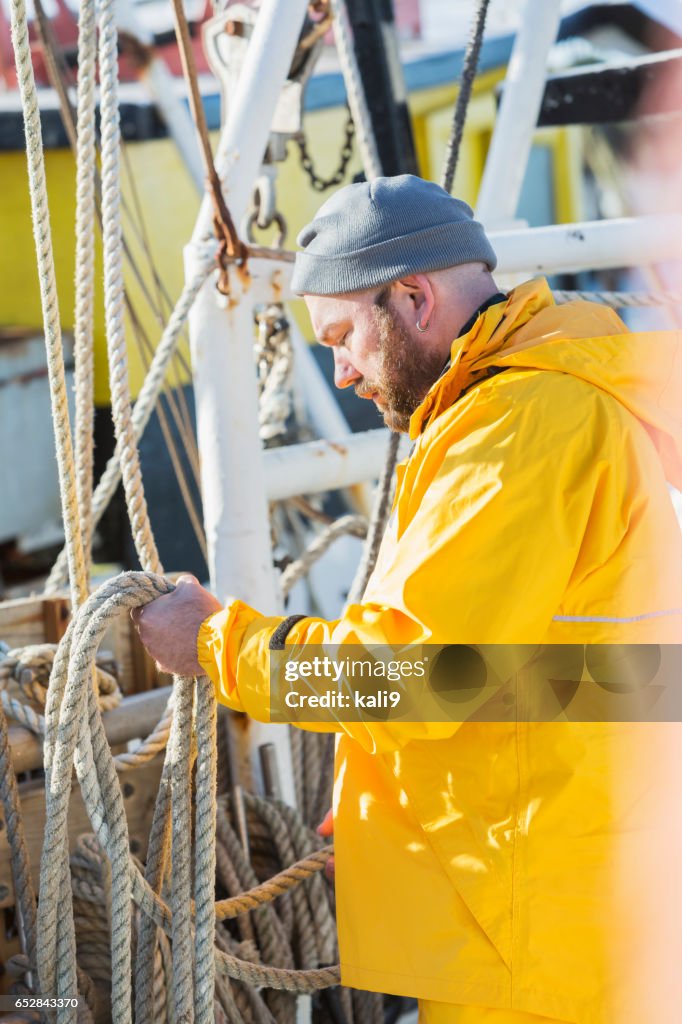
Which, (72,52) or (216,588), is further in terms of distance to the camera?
(72,52)

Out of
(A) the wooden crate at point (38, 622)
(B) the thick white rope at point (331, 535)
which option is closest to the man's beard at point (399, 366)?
(A) the wooden crate at point (38, 622)

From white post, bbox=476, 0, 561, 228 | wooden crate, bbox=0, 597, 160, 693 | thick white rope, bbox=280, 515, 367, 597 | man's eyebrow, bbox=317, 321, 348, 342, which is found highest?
white post, bbox=476, 0, 561, 228

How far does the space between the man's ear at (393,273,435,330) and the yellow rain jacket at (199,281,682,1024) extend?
0.31ft

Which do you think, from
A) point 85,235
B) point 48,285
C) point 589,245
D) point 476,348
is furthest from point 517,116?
point 476,348

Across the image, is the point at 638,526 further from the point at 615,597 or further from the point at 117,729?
the point at 117,729

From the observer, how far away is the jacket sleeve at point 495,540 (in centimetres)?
128

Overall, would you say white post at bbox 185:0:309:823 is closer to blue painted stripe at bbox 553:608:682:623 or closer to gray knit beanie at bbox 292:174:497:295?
gray knit beanie at bbox 292:174:497:295

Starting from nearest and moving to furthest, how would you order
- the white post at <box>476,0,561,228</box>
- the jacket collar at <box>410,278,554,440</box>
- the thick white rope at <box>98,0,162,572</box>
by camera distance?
the jacket collar at <box>410,278,554,440</box>, the thick white rope at <box>98,0,162,572</box>, the white post at <box>476,0,561,228</box>

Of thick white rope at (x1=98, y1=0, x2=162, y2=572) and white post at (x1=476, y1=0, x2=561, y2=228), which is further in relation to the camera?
white post at (x1=476, y1=0, x2=561, y2=228)

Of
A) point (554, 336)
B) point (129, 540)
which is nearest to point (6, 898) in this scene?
point (554, 336)

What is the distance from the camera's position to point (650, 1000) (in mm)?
1406

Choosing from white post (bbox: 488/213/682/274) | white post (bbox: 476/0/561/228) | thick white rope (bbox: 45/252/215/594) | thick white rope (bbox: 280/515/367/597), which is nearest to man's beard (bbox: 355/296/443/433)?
thick white rope (bbox: 45/252/215/594)

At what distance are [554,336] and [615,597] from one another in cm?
34

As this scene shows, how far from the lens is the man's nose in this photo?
1.62 meters
